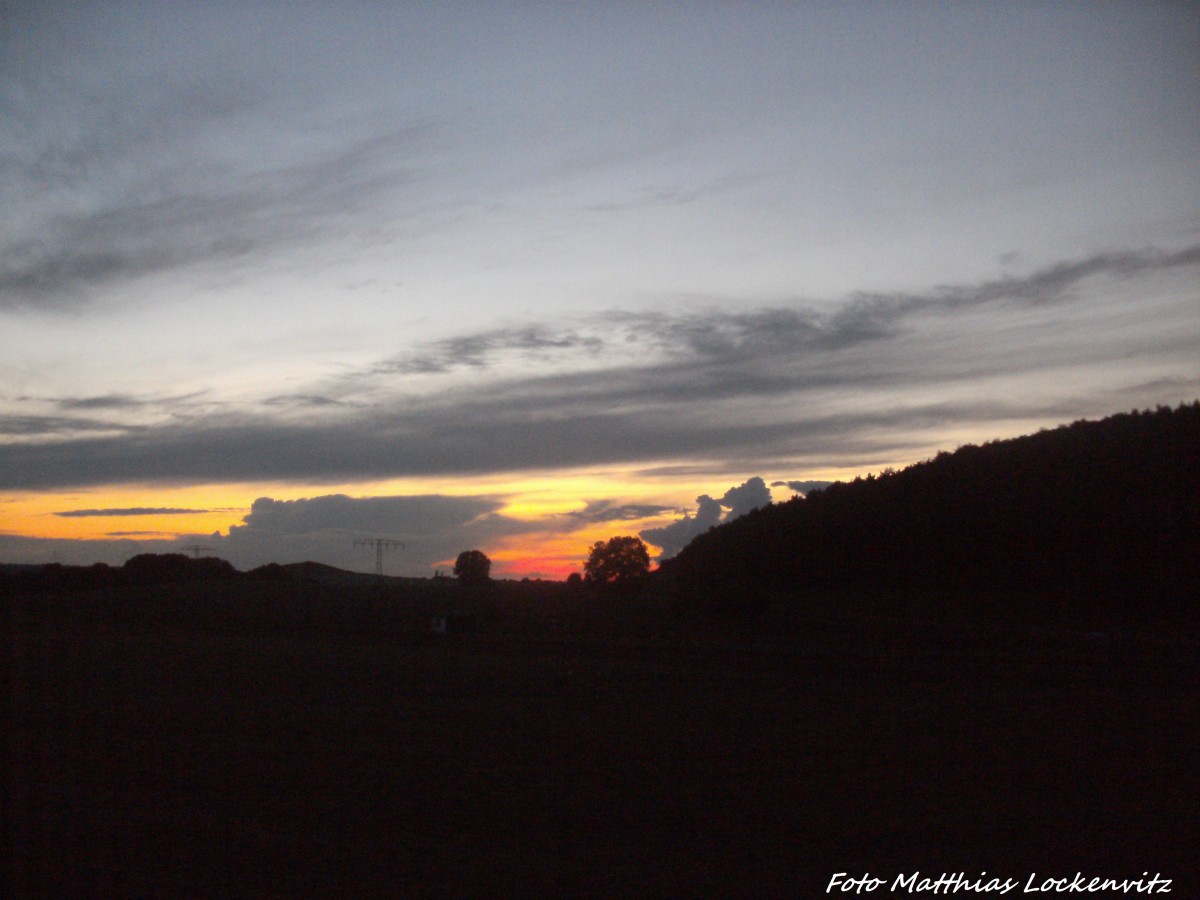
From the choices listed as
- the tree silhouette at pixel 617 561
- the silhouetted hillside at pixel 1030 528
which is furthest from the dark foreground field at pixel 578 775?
the tree silhouette at pixel 617 561

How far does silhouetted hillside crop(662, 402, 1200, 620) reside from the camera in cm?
4075

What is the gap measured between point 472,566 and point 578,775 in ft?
247

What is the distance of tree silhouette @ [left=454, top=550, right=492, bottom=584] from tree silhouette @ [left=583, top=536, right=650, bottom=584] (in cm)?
1133

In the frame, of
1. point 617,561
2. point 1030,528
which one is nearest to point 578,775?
point 1030,528

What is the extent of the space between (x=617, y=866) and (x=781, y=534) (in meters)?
53.0

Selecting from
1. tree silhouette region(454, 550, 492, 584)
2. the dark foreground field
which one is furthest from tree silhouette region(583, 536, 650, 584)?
the dark foreground field

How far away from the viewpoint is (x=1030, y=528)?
45.7 meters

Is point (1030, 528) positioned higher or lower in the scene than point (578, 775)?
higher

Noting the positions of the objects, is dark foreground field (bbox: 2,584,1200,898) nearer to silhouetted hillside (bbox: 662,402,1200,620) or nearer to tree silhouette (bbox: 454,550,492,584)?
silhouetted hillside (bbox: 662,402,1200,620)

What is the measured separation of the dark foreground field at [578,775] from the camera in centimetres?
760

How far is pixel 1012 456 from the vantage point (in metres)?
52.0

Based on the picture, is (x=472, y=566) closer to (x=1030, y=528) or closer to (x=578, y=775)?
(x=1030, y=528)

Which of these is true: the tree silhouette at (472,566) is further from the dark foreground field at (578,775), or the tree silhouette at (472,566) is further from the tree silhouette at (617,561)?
the dark foreground field at (578,775)

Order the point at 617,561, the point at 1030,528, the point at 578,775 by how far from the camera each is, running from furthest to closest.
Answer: the point at 617,561 < the point at 1030,528 < the point at 578,775
